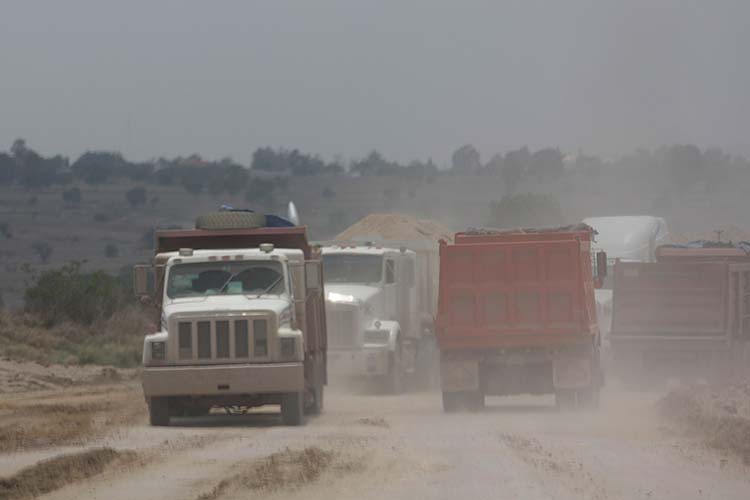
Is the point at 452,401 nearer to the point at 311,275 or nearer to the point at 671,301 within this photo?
the point at 311,275

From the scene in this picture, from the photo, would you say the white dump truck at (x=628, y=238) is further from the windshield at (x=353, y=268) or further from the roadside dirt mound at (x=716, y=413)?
the roadside dirt mound at (x=716, y=413)

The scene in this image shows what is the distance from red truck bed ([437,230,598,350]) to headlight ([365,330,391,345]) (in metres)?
6.67

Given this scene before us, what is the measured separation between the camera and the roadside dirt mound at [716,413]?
760 inches

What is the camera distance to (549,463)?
672 inches

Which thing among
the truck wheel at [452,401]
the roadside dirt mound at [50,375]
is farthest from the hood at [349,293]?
the roadside dirt mound at [50,375]

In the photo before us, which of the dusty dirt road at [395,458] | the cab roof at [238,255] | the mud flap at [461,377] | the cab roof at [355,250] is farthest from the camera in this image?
the cab roof at [355,250]

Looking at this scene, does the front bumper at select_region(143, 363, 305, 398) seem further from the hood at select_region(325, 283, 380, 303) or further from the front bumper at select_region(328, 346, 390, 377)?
the hood at select_region(325, 283, 380, 303)

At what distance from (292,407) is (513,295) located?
14.5 feet

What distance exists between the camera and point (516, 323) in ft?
85.4

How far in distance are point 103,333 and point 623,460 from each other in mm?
32977

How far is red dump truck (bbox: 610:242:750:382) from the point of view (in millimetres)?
32594

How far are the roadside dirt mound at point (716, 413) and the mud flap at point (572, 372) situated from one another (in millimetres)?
1284

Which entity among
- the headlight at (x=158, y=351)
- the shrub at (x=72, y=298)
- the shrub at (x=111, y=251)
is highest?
the headlight at (x=158, y=351)

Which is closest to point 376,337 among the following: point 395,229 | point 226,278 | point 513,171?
point 226,278
